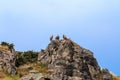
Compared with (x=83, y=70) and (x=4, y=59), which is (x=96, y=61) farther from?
(x=4, y=59)

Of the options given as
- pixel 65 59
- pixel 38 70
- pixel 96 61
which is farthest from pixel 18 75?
pixel 96 61

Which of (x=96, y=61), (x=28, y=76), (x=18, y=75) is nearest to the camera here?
(x=28, y=76)

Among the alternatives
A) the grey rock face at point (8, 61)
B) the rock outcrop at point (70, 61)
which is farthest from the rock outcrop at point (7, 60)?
the rock outcrop at point (70, 61)

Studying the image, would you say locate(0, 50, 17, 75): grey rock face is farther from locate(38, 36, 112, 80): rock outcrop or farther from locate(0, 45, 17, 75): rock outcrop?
locate(38, 36, 112, 80): rock outcrop

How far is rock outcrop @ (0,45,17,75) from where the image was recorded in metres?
128

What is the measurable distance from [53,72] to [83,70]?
10378 mm

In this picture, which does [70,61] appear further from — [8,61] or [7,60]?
[7,60]

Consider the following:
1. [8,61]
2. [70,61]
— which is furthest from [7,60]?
[70,61]

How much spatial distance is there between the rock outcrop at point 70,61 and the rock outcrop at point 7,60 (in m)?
10.2

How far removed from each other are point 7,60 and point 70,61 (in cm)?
1868

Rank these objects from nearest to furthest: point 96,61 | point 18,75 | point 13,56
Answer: point 18,75 < point 13,56 < point 96,61

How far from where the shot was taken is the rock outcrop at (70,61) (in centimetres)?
12862

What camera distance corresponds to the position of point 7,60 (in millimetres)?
131750

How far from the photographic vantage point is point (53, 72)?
128 m
